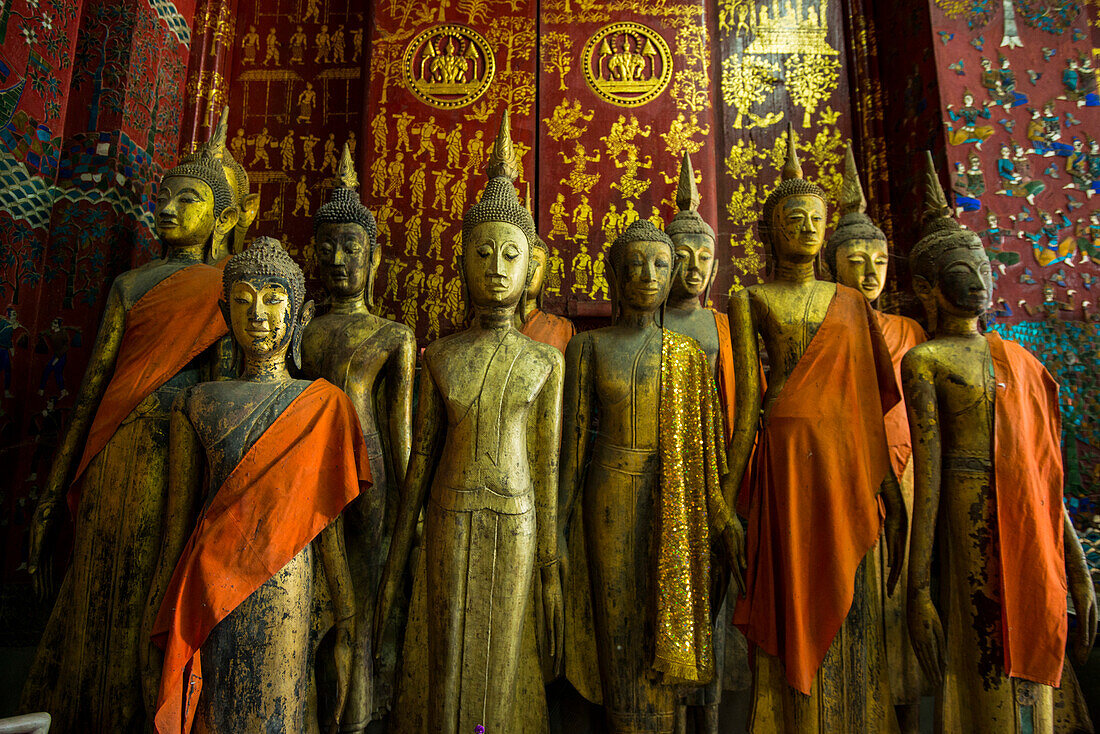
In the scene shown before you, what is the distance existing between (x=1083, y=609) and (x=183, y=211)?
440 cm

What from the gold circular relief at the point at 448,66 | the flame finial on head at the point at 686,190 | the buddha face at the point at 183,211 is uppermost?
the gold circular relief at the point at 448,66

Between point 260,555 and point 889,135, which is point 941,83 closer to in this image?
point 889,135

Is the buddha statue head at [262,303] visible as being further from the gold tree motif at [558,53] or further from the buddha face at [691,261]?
the gold tree motif at [558,53]

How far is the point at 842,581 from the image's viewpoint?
2.53 meters

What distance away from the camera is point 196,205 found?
11.2 ft

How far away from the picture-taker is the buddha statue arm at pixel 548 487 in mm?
2596

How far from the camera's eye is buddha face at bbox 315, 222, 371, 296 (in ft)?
11.1

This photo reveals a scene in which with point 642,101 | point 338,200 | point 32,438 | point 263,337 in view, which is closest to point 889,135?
point 642,101

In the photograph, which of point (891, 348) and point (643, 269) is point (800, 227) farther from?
point (891, 348)

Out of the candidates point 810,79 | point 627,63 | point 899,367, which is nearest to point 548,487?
point 899,367

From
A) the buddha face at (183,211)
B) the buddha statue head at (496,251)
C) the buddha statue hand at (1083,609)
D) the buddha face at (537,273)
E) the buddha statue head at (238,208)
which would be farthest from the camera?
the buddha face at (537,273)

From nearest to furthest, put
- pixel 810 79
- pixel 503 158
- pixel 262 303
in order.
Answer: pixel 262 303 < pixel 503 158 < pixel 810 79

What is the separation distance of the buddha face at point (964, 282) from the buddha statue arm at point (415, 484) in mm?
2244

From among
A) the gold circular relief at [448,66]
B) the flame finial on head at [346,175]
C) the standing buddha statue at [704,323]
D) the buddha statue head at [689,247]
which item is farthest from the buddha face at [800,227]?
the gold circular relief at [448,66]
